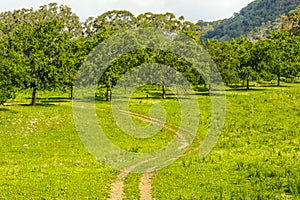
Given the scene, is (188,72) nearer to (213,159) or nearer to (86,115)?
(86,115)

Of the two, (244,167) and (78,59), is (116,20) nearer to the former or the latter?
(78,59)

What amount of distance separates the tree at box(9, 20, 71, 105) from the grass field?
4450mm

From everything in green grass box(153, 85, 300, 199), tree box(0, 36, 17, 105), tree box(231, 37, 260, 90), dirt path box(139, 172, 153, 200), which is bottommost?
dirt path box(139, 172, 153, 200)

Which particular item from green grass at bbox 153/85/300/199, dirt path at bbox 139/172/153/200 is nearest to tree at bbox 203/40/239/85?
green grass at bbox 153/85/300/199

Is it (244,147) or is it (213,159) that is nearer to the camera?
(213,159)

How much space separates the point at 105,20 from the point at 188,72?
79.4 metres

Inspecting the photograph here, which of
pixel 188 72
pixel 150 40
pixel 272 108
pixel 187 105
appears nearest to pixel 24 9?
pixel 150 40

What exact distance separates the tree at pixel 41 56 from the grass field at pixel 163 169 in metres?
4.45

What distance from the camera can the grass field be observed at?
23.0 meters

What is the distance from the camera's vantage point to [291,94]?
248 ft

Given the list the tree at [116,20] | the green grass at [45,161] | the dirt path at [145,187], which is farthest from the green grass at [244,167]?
the tree at [116,20]

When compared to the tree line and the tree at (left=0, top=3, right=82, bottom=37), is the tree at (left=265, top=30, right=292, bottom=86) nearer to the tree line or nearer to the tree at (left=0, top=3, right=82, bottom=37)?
the tree line

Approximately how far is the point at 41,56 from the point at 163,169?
39.0 metres

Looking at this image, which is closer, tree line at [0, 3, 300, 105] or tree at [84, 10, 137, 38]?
tree line at [0, 3, 300, 105]
